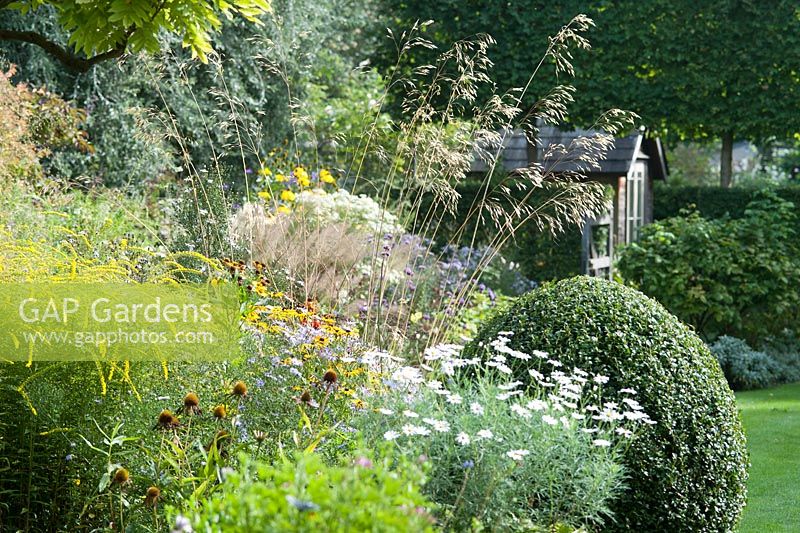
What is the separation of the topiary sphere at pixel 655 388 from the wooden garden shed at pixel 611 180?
280 inches

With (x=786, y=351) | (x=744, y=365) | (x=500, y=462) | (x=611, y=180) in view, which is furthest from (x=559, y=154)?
(x=500, y=462)

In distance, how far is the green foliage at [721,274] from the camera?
29.8ft

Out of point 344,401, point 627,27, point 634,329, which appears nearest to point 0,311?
point 344,401

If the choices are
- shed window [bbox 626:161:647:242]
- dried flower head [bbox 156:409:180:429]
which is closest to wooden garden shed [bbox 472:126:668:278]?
shed window [bbox 626:161:647:242]

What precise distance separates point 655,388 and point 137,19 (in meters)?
2.31

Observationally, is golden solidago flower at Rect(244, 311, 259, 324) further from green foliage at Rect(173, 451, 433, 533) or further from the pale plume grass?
green foliage at Rect(173, 451, 433, 533)

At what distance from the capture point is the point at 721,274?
9148 mm

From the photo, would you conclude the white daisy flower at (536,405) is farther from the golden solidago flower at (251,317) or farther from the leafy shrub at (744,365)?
the leafy shrub at (744,365)

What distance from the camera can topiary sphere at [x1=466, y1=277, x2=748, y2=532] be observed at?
3430 mm

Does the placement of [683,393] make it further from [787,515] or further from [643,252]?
[643,252]

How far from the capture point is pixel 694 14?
38.4ft

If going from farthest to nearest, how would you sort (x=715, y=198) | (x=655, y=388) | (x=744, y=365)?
(x=715, y=198) → (x=744, y=365) → (x=655, y=388)

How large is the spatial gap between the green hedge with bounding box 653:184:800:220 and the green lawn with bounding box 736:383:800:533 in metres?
3.92

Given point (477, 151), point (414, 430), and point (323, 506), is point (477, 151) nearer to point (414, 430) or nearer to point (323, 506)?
point (414, 430)
